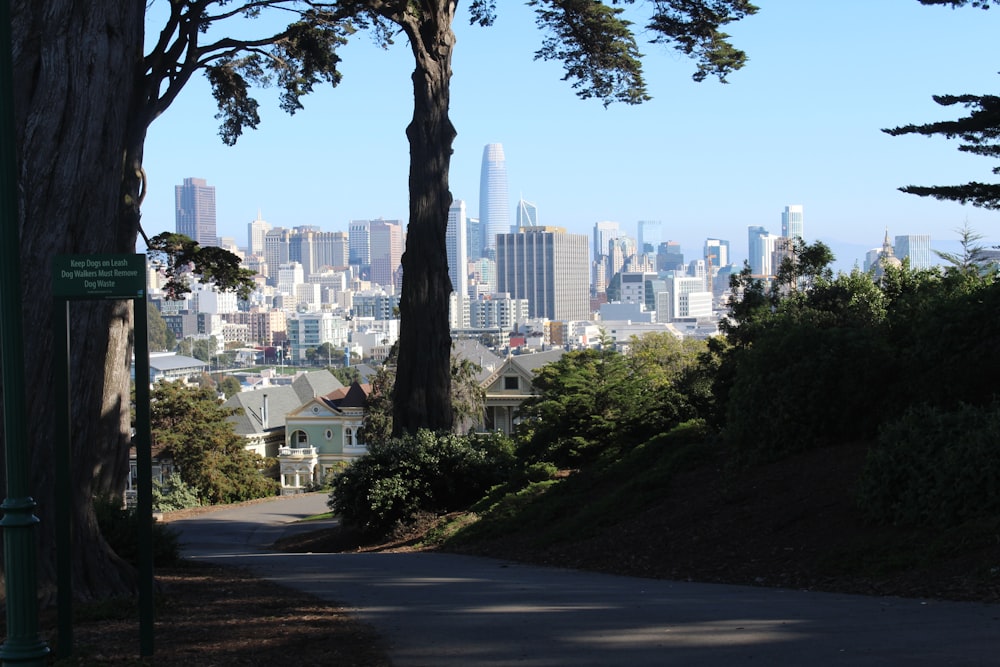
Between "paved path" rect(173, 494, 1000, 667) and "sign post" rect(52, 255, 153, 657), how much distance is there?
1.70 m

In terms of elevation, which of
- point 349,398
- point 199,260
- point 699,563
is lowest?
point 349,398

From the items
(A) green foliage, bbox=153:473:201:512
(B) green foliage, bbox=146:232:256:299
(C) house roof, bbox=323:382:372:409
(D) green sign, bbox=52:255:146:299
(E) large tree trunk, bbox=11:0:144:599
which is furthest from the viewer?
(C) house roof, bbox=323:382:372:409

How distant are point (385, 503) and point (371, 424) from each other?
2505cm

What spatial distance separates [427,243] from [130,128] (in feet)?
16.9

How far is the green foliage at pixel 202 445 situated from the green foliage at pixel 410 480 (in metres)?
23.0

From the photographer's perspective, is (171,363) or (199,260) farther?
(171,363)

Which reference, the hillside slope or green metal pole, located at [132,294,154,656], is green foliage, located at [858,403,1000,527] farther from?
green metal pole, located at [132,294,154,656]

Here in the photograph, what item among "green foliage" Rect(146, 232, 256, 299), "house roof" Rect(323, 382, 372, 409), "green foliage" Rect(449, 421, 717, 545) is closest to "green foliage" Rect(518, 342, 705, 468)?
"green foliage" Rect(449, 421, 717, 545)

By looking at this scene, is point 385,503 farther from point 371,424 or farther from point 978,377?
point 371,424

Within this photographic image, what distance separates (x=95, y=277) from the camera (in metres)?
6.06

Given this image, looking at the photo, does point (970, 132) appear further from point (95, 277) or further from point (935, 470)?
point (95, 277)

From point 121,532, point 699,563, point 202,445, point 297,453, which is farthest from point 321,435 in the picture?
point 699,563

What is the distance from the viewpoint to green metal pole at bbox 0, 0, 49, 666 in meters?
5.18

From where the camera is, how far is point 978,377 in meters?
10.2
